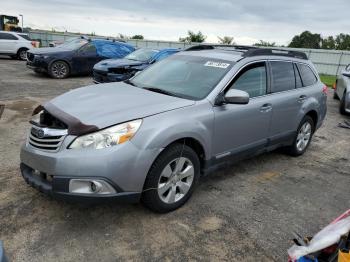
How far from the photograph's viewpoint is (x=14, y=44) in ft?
59.4

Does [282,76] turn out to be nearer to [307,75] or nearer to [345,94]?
[307,75]

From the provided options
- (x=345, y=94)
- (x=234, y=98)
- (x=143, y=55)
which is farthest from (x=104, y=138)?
(x=143, y=55)

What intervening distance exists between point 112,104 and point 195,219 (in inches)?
57.5

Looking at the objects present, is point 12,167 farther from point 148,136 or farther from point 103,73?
point 103,73

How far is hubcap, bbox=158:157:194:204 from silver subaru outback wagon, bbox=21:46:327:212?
11mm

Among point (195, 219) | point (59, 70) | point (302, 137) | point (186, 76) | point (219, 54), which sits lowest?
point (195, 219)

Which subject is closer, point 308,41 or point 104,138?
point 104,138

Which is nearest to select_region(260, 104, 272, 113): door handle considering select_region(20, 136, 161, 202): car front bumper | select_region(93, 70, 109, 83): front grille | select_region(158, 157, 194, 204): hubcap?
select_region(158, 157, 194, 204): hubcap

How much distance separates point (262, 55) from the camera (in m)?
4.71

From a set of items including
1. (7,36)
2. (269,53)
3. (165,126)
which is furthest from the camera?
(7,36)

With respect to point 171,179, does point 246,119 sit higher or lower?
higher

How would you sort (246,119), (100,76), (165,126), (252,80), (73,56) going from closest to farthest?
(165,126) → (246,119) → (252,80) → (100,76) → (73,56)

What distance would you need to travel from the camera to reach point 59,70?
12922mm

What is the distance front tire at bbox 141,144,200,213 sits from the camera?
11.0ft
